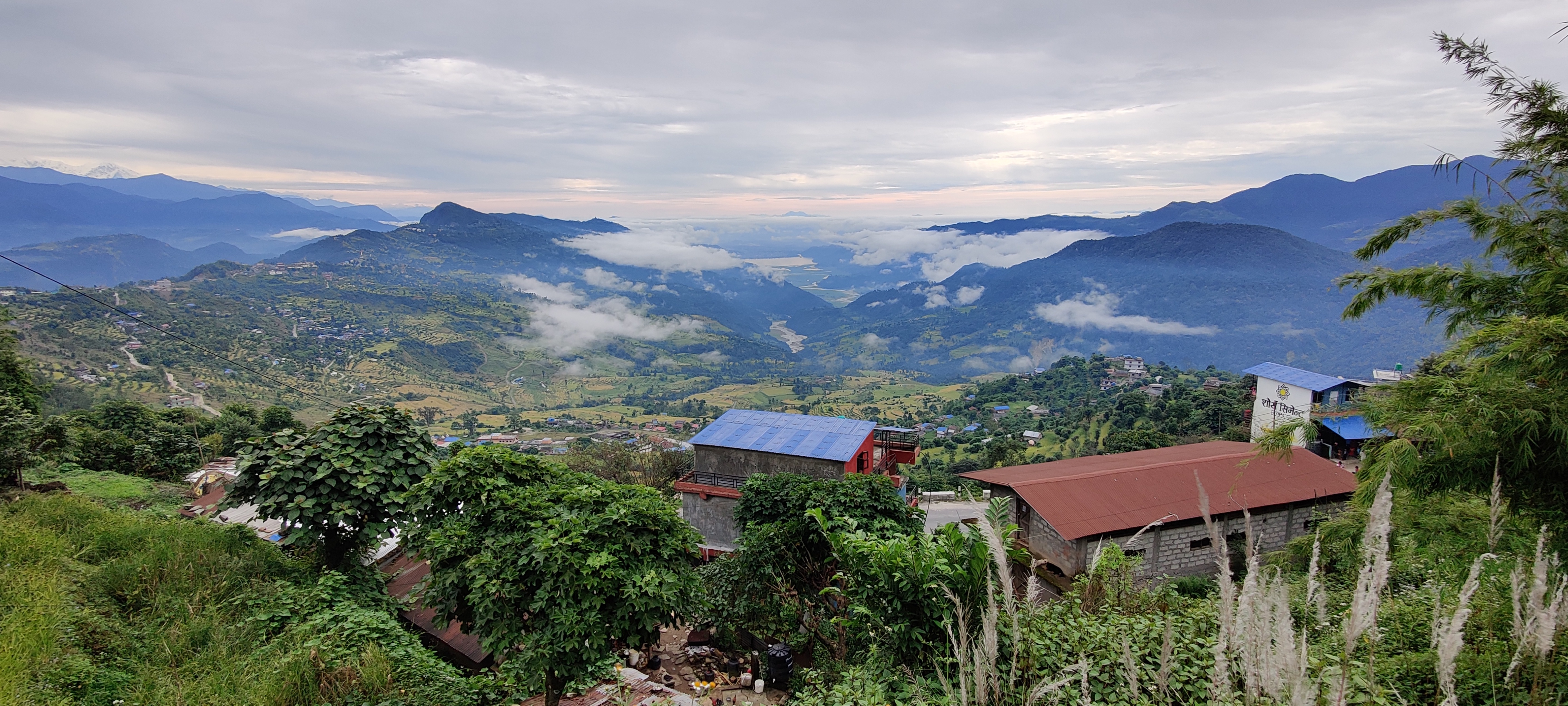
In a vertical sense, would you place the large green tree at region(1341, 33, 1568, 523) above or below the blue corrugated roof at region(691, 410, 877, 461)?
above

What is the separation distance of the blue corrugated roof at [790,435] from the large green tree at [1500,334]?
11142 millimetres

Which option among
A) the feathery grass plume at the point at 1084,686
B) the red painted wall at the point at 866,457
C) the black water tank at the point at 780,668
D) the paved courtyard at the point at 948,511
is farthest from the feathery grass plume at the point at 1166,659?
the paved courtyard at the point at 948,511

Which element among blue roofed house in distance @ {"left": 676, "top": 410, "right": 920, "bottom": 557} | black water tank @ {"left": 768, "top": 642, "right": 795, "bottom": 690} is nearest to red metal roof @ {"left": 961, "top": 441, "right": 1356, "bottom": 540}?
blue roofed house in distance @ {"left": 676, "top": 410, "right": 920, "bottom": 557}

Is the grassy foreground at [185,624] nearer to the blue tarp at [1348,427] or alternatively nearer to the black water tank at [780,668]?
the black water tank at [780,668]

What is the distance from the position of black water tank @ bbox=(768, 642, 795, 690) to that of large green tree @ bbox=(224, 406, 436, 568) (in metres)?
5.46

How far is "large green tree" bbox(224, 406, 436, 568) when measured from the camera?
316 inches

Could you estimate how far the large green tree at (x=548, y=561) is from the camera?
6934 mm

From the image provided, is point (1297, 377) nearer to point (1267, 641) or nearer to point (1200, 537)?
point (1200, 537)

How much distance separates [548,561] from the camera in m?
6.99

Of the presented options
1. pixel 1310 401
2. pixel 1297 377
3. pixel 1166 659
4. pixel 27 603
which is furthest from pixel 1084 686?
pixel 1297 377

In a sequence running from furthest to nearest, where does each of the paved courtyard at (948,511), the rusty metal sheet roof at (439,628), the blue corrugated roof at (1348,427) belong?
the blue corrugated roof at (1348,427)
the paved courtyard at (948,511)
the rusty metal sheet roof at (439,628)

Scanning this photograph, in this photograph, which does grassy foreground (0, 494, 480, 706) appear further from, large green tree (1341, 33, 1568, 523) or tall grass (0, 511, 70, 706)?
large green tree (1341, 33, 1568, 523)

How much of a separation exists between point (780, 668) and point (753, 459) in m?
7.38

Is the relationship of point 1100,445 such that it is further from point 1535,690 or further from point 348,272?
point 348,272
